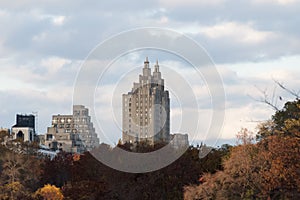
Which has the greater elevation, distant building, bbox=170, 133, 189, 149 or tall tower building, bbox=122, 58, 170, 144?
tall tower building, bbox=122, 58, 170, 144

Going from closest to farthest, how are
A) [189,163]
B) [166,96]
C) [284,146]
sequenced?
[284,146]
[189,163]
[166,96]

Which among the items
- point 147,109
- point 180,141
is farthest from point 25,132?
point 180,141

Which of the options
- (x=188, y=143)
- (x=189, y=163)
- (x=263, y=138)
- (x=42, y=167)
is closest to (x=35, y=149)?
(x=42, y=167)

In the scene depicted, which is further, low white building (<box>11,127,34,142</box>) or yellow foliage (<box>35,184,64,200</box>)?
low white building (<box>11,127,34,142</box>)

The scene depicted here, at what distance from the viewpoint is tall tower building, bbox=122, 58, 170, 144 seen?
352ft

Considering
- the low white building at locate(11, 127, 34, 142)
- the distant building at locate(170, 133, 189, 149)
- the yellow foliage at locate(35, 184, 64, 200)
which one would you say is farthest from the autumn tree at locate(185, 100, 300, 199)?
the low white building at locate(11, 127, 34, 142)

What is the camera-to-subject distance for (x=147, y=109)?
396 ft

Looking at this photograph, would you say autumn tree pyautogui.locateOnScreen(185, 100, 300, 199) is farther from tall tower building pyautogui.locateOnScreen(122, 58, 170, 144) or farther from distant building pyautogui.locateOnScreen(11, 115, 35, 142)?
distant building pyautogui.locateOnScreen(11, 115, 35, 142)

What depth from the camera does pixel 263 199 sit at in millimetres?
55094

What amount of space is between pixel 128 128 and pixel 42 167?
685 inches

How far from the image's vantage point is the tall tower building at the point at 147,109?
10738 cm

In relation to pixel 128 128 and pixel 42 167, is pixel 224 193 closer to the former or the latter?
pixel 42 167

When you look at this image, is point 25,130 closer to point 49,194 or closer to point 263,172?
point 49,194

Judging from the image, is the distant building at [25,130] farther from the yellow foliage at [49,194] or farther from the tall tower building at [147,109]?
the yellow foliage at [49,194]
